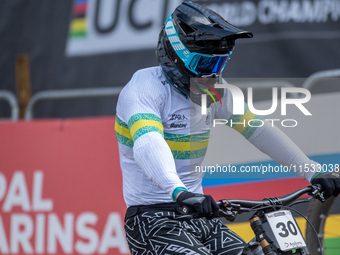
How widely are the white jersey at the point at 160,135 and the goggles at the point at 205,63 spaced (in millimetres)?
184

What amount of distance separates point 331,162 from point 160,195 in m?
2.23

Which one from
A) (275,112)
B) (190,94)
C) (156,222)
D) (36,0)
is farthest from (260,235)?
(36,0)

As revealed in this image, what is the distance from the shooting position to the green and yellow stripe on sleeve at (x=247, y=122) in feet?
9.86

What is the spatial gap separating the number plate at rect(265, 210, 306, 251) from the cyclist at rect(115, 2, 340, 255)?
1.33ft

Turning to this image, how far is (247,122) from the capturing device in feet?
9.89

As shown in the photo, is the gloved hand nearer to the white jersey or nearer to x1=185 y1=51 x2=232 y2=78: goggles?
the white jersey

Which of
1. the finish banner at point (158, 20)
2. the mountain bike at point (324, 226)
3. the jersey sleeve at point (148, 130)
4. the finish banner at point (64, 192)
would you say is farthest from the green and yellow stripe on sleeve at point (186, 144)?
the finish banner at point (158, 20)

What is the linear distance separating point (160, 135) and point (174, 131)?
0.27 m

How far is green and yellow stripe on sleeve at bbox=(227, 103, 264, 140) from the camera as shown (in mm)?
3006

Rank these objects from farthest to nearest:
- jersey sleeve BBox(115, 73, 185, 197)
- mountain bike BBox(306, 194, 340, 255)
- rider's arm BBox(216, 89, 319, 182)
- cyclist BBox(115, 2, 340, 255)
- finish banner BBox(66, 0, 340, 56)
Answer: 1. finish banner BBox(66, 0, 340, 56)
2. mountain bike BBox(306, 194, 340, 255)
3. rider's arm BBox(216, 89, 319, 182)
4. cyclist BBox(115, 2, 340, 255)
5. jersey sleeve BBox(115, 73, 185, 197)

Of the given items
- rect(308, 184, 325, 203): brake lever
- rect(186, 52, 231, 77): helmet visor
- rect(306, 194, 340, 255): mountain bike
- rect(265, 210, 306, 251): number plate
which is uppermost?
rect(186, 52, 231, 77): helmet visor

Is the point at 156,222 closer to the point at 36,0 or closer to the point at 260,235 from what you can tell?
the point at 260,235

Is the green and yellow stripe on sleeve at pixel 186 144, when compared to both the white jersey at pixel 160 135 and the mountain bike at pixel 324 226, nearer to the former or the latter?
the white jersey at pixel 160 135

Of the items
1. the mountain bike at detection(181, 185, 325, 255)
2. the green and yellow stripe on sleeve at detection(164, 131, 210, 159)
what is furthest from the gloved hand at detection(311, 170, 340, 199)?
the green and yellow stripe on sleeve at detection(164, 131, 210, 159)
